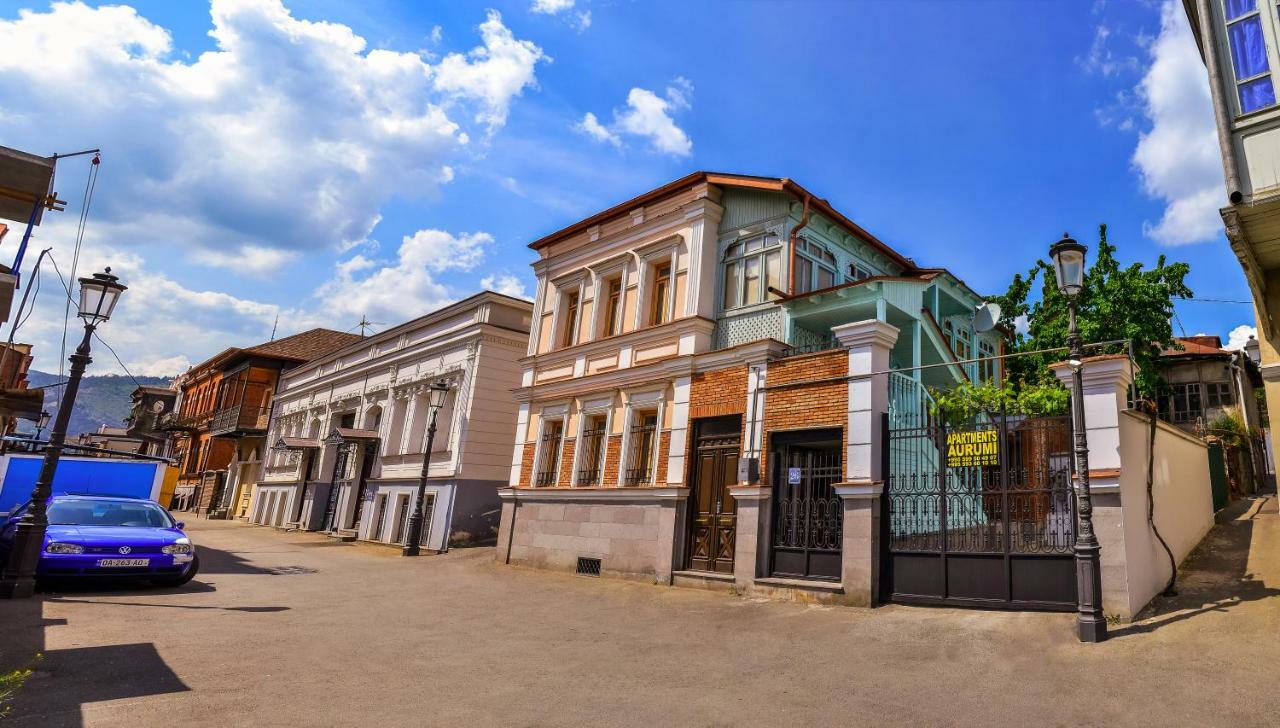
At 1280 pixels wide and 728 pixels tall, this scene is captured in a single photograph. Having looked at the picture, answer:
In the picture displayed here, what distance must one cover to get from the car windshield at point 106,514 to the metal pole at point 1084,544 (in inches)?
526

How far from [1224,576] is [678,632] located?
296 inches

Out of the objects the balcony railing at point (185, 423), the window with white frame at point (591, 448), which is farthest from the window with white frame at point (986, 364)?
the balcony railing at point (185, 423)

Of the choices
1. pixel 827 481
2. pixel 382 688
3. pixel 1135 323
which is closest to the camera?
pixel 382 688

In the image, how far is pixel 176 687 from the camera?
18.4 feet

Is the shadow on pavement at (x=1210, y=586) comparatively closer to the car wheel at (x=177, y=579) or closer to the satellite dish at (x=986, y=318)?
the satellite dish at (x=986, y=318)

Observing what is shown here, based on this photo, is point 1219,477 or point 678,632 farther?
point 1219,477

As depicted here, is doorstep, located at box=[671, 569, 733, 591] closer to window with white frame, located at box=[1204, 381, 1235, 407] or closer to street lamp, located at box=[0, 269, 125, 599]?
street lamp, located at box=[0, 269, 125, 599]

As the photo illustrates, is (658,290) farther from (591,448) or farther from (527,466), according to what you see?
(527,466)

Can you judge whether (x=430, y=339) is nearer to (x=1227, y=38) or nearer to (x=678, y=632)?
(x=678, y=632)

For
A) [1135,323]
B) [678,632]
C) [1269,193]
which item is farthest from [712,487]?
[1135,323]

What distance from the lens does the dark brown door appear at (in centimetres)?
1302

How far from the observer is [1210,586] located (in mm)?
8930

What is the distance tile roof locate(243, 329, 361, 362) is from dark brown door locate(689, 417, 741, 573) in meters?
31.7

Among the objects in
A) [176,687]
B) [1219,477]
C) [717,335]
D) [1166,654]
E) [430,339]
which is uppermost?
[430,339]
